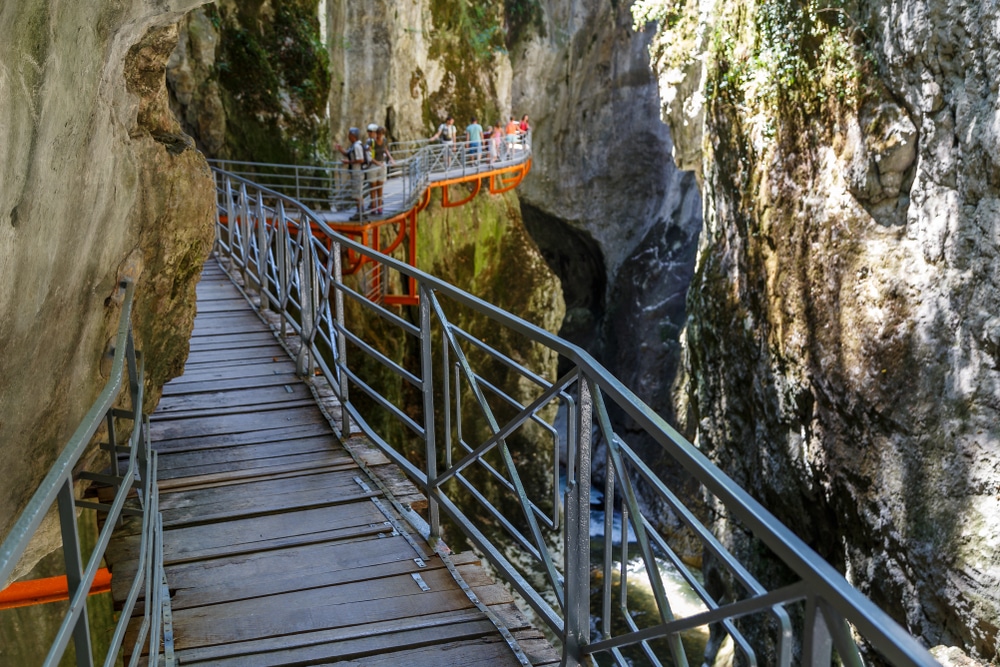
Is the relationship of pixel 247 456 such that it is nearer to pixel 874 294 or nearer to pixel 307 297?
pixel 307 297

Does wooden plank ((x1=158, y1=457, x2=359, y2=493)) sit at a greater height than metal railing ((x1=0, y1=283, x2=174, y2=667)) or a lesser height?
lesser

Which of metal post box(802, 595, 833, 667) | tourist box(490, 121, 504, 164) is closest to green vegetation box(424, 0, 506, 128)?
tourist box(490, 121, 504, 164)

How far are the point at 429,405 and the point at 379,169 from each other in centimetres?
1199

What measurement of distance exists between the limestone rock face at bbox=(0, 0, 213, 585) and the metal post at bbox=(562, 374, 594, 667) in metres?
1.65

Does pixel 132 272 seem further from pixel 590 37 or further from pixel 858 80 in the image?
pixel 590 37

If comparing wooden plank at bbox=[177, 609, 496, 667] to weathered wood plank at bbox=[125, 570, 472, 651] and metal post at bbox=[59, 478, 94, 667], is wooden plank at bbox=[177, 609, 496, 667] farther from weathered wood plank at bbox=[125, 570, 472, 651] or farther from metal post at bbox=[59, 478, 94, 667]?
metal post at bbox=[59, 478, 94, 667]

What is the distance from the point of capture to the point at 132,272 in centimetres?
407

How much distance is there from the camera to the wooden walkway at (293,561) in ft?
9.74

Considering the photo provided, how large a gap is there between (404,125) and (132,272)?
17597 millimetres

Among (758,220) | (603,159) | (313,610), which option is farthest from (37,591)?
(603,159)

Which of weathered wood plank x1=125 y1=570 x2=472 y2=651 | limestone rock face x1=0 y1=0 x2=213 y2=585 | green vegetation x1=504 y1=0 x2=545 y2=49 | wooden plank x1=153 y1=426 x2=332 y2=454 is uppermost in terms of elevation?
green vegetation x1=504 y1=0 x2=545 y2=49

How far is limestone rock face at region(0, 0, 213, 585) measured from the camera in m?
2.48

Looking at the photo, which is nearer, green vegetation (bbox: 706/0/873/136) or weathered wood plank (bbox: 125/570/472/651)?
weathered wood plank (bbox: 125/570/472/651)

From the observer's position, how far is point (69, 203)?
2951 millimetres
